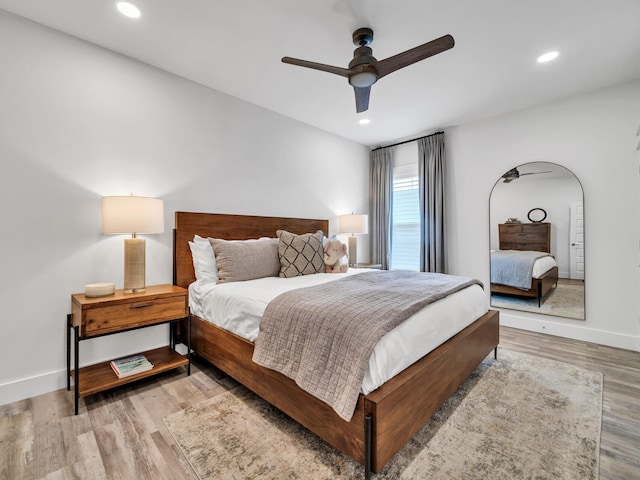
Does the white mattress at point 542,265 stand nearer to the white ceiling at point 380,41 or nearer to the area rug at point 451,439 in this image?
the area rug at point 451,439

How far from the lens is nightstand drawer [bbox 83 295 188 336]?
1.95m

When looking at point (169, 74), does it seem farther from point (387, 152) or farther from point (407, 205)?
point (407, 205)

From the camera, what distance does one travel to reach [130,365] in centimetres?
222

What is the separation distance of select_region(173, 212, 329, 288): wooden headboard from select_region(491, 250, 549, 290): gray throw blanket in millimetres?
2573

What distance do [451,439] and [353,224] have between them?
115 inches

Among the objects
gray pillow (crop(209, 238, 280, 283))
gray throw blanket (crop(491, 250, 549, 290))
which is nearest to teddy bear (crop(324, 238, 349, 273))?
gray pillow (crop(209, 238, 280, 283))

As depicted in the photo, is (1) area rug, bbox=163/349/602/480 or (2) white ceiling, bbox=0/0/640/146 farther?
(2) white ceiling, bbox=0/0/640/146

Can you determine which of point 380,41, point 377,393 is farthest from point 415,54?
point 377,393

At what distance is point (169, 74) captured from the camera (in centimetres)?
276

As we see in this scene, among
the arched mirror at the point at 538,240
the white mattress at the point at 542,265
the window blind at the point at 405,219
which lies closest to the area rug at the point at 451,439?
the arched mirror at the point at 538,240

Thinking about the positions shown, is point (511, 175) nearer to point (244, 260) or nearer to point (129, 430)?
point (244, 260)

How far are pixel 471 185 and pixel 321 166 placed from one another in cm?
206

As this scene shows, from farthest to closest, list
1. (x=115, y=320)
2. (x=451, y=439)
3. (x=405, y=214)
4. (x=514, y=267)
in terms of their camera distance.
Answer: (x=405, y=214)
(x=514, y=267)
(x=115, y=320)
(x=451, y=439)

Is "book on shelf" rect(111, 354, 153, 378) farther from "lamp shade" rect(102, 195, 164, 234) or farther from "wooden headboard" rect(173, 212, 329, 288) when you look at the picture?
"lamp shade" rect(102, 195, 164, 234)
